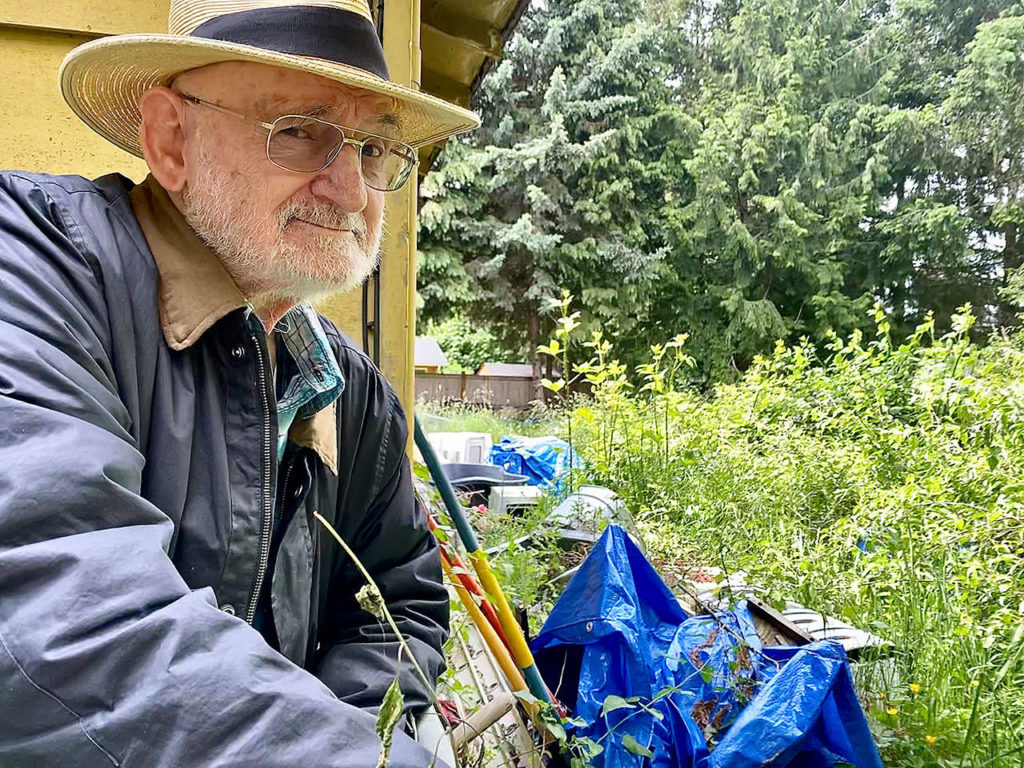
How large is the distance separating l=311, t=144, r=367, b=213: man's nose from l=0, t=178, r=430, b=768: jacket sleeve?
0.72 m

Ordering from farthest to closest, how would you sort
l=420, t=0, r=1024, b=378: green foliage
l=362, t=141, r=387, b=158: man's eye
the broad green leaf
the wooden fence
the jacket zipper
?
the wooden fence
l=420, t=0, r=1024, b=378: green foliage
the broad green leaf
l=362, t=141, r=387, b=158: man's eye
the jacket zipper

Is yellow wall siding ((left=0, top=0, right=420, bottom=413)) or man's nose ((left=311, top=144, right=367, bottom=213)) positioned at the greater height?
yellow wall siding ((left=0, top=0, right=420, bottom=413))

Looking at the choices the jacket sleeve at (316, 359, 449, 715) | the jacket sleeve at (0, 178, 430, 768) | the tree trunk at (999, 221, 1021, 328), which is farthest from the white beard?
the tree trunk at (999, 221, 1021, 328)

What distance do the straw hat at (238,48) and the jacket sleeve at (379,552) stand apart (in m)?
0.60

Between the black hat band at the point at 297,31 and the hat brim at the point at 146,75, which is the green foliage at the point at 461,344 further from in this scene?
the black hat band at the point at 297,31

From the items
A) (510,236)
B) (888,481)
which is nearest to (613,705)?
(888,481)

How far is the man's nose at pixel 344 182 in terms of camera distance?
151cm

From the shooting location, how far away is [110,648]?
0.75m

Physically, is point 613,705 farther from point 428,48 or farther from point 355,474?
point 428,48

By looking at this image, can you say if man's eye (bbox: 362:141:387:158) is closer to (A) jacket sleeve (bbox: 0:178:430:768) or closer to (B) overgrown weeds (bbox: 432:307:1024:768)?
(A) jacket sleeve (bbox: 0:178:430:768)

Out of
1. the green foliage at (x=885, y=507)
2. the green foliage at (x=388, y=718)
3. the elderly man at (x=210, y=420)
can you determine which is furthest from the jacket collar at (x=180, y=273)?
the green foliage at (x=885, y=507)

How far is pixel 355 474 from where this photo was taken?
5.60 feet

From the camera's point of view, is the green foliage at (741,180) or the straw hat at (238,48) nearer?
the straw hat at (238,48)

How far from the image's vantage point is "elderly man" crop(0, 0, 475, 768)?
75 centimetres
